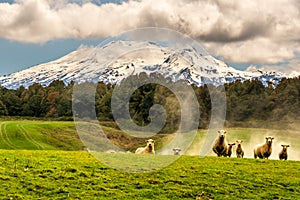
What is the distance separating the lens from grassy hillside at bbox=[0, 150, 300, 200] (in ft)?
54.3

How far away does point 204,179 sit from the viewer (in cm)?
1914

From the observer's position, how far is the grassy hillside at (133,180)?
1655 centimetres

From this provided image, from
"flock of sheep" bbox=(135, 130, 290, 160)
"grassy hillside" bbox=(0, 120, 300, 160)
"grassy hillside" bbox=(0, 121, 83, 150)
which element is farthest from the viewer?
"grassy hillside" bbox=(0, 121, 83, 150)

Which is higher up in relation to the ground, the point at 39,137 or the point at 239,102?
the point at 239,102

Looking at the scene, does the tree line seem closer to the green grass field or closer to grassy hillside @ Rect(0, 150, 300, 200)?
the green grass field

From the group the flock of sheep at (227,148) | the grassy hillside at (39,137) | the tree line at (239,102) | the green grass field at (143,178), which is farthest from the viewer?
the tree line at (239,102)

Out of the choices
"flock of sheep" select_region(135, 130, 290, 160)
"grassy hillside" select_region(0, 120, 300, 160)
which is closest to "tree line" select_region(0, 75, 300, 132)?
"grassy hillside" select_region(0, 120, 300, 160)

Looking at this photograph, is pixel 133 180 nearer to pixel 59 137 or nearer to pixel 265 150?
pixel 265 150

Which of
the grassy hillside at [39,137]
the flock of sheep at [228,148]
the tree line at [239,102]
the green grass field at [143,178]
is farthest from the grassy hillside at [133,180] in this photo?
the tree line at [239,102]

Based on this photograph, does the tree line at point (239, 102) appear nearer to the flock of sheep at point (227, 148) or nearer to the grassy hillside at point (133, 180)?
the flock of sheep at point (227, 148)

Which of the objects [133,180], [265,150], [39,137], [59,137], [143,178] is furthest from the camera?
[59,137]

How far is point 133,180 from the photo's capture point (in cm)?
1852

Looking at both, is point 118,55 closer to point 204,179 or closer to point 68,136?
A: point 204,179

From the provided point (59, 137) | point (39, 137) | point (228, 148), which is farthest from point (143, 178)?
point (59, 137)
